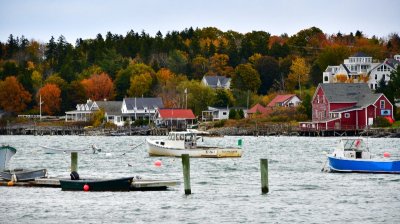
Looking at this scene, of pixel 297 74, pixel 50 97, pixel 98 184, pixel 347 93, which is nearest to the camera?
pixel 98 184

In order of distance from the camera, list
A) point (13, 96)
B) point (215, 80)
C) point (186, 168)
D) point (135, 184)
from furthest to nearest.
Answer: point (215, 80) < point (13, 96) < point (135, 184) < point (186, 168)

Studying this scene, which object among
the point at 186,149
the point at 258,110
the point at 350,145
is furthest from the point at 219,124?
the point at 350,145

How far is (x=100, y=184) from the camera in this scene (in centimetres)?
4834

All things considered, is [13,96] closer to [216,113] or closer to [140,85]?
[140,85]

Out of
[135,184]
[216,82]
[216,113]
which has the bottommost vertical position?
[135,184]

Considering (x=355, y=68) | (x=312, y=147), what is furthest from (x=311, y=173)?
(x=355, y=68)

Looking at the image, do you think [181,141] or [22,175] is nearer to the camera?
[22,175]

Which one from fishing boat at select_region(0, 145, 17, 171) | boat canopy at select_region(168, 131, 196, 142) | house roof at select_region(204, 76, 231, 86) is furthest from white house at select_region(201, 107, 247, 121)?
fishing boat at select_region(0, 145, 17, 171)

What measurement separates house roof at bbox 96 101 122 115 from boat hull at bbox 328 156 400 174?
102431mm

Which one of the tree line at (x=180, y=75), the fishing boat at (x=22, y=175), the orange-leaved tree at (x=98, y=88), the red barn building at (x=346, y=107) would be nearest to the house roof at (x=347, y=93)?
the red barn building at (x=346, y=107)

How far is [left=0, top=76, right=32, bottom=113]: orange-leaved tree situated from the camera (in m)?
172

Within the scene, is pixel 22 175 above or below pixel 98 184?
above

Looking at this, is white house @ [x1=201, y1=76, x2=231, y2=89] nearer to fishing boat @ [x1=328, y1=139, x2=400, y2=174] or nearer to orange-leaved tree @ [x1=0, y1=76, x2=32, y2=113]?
orange-leaved tree @ [x1=0, y1=76, x2=32, y2=113]

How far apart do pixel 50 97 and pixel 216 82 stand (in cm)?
2957
